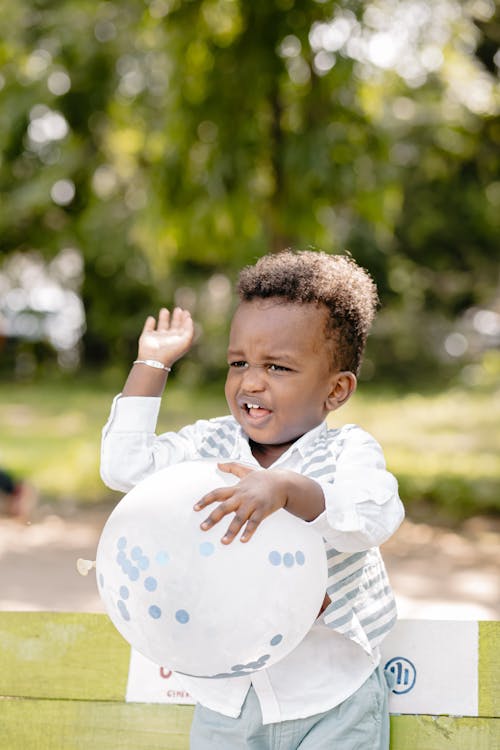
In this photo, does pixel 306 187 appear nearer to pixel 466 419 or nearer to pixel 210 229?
pixel 210 229

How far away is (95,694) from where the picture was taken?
218 centimetres

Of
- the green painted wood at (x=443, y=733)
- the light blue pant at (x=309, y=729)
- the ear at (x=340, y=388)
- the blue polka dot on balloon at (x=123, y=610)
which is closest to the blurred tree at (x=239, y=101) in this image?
the ear at (x=340, y=388)

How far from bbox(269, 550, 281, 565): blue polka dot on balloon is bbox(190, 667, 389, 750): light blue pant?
A: 393 mm

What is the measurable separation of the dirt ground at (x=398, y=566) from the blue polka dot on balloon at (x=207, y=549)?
9.37ft

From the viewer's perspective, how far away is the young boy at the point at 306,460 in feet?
5.78

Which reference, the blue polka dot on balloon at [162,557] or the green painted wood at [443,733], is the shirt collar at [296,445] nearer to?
the blue polka dot on balloon at [162,557]

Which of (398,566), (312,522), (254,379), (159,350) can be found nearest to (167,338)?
(159,350)

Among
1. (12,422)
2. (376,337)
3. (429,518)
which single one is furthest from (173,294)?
(429,518)

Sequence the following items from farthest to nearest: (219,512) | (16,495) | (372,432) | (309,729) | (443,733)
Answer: (372,432)
(16,495)
(443,733)
(309,729)
(219,512)

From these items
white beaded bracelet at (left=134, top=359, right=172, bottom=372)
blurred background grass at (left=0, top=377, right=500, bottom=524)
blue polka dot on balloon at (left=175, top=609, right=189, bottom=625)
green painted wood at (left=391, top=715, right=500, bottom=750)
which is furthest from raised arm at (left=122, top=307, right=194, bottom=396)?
blurred background grass at (left=0, top=377, right=500, bottom=524)

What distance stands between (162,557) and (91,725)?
841 millimetres

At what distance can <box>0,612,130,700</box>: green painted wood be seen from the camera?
2.19 meters

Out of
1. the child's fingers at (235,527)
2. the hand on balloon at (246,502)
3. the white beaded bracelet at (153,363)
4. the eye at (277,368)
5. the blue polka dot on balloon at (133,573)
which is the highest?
the white beaded bracelet at (153,363)

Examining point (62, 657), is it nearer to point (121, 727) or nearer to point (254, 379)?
point (121, 727)
